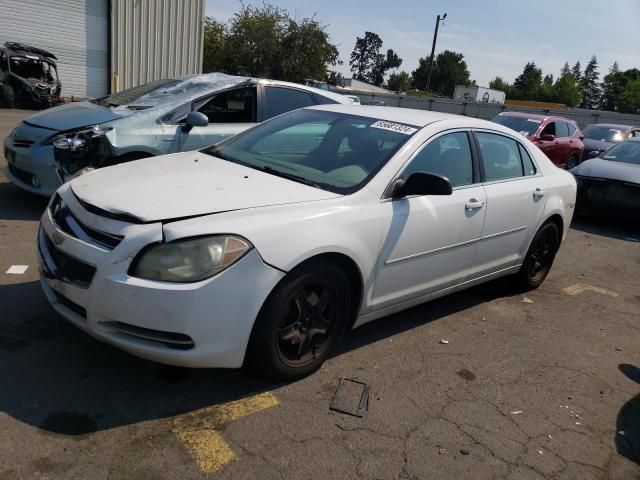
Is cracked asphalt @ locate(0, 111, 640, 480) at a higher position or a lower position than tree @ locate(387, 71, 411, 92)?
lower

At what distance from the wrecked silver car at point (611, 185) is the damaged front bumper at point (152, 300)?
7550mm

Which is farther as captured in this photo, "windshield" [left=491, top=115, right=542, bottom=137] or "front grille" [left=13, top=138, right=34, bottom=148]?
"windshield" [left=491, top=115, right=542, bottom=137]

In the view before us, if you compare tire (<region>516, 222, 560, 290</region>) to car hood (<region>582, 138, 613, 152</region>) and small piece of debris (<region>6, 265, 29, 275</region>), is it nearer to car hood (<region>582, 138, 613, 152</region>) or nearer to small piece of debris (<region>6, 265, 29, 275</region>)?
small piece of debris (<region>6, 265, 29, 275</region>)

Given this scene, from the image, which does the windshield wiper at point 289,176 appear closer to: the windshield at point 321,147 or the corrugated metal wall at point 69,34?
the windshield at point 321,147

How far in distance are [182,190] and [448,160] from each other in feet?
Result: 6.50

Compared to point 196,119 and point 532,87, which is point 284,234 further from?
point 532,87

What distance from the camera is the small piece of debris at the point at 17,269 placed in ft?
13.9

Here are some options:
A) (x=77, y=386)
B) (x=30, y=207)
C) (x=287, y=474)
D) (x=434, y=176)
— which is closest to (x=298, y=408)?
(x=287, y=474)

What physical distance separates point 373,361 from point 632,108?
9310cm

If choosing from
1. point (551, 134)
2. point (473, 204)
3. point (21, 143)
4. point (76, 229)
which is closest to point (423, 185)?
point (473, 204)

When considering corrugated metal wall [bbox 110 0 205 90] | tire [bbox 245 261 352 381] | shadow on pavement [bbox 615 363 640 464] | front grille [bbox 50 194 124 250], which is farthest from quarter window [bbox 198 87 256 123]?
corrugated metal wall [bbox 110 0 205 90]

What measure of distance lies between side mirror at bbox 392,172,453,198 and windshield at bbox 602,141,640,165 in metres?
7.29

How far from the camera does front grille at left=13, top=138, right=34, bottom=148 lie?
5.66m

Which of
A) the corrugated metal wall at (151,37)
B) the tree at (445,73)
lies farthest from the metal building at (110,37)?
the tree at (445,73)
